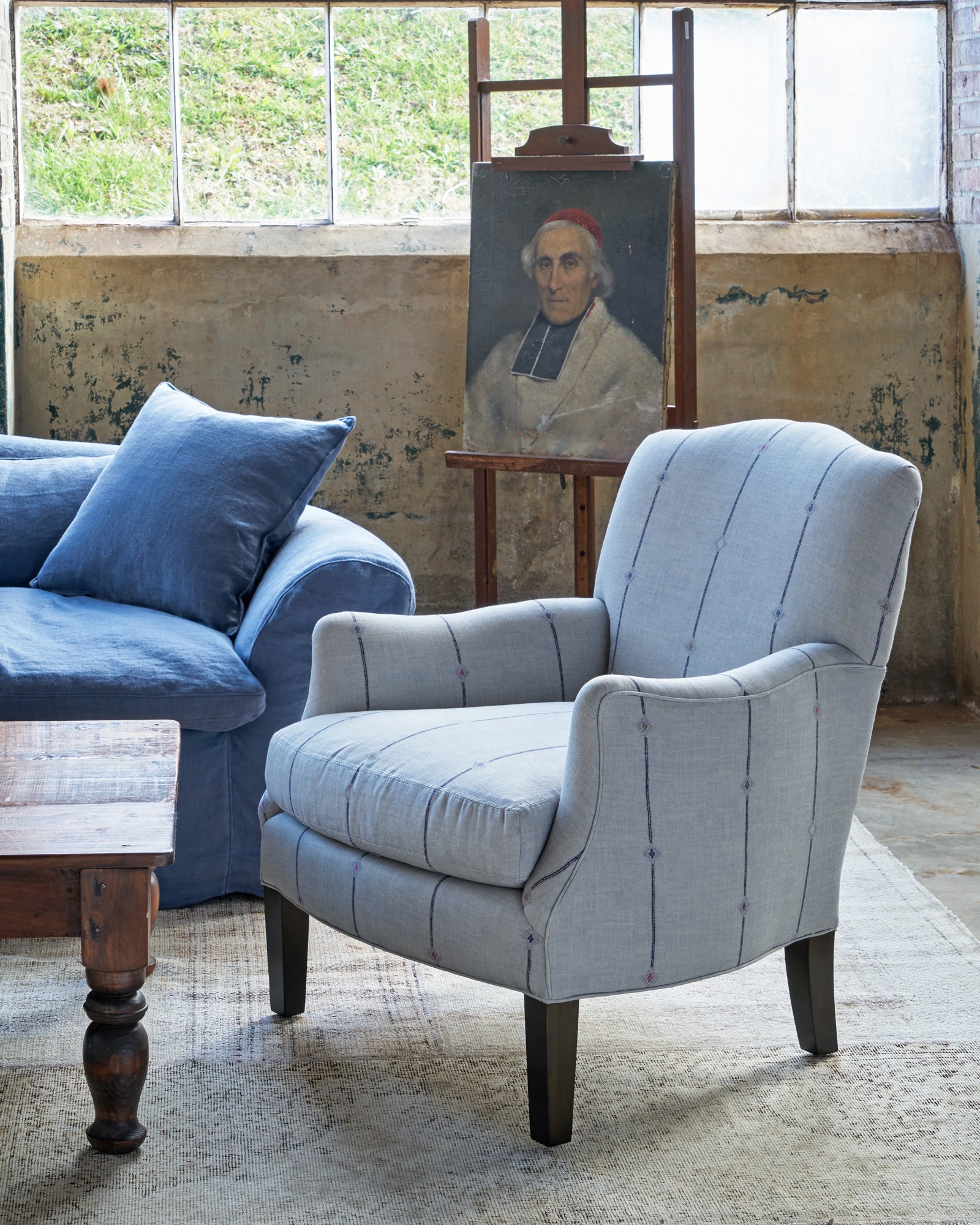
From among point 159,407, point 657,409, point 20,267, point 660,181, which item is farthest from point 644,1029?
point 20,267

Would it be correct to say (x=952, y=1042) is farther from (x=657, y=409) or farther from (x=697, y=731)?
(x=657, y=409)

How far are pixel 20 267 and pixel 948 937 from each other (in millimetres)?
2972

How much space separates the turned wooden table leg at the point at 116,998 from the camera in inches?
61.5

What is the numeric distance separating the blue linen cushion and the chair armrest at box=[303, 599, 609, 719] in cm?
106

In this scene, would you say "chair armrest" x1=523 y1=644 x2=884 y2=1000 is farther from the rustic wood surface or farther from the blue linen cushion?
the blue linen cushion

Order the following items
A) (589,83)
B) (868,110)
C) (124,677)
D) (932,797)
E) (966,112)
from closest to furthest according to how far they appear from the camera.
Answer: (124,677) → (589,83) → (932,797) → (966,112) → (868,110)

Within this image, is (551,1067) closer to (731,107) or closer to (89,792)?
(89,792)

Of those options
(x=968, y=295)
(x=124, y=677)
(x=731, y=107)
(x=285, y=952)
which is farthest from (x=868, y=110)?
(x=285, y=952)

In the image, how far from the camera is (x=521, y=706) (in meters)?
2.07

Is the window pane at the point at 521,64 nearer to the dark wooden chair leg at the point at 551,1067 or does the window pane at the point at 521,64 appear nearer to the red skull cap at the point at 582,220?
the red skull cap at the point at 582,220

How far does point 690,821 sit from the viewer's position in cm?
169

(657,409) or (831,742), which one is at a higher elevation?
(657,409)

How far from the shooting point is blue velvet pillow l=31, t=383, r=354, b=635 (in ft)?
8.61

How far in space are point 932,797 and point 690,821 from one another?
1689mm
